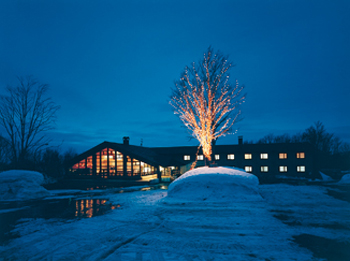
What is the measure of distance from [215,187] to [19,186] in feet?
44.5

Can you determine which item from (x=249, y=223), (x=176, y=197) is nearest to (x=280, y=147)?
(x=176, y=197)

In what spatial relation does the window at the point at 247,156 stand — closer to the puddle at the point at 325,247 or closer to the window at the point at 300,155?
the window at the point at 300,155

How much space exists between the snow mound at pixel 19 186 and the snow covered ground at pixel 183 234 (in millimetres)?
7454

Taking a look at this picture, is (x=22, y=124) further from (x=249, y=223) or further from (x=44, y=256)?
(x=249, y=223)

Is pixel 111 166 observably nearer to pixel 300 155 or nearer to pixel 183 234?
pixel 183 234

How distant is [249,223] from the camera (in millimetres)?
7141

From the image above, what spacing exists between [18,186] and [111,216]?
10217 millimetres

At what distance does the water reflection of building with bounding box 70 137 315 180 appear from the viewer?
30547 mm

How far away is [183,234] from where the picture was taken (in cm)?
620

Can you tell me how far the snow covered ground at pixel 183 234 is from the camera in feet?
16.0

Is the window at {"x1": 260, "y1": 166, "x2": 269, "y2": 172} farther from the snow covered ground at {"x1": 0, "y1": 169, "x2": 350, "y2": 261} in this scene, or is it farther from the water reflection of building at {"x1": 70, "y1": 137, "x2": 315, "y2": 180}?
the snow covered ground at {"x1": 0, "y1": 169, "x2": 350, "y2": 261}

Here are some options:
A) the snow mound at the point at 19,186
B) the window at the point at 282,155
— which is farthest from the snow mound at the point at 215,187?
the window at the point at 282,155

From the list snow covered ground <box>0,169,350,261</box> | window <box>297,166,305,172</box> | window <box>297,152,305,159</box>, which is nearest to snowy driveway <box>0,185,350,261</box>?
snow covered ground <box>0,169,350,261</box>

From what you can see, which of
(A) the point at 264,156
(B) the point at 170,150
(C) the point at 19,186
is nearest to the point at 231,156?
(A) the point at 264,156
